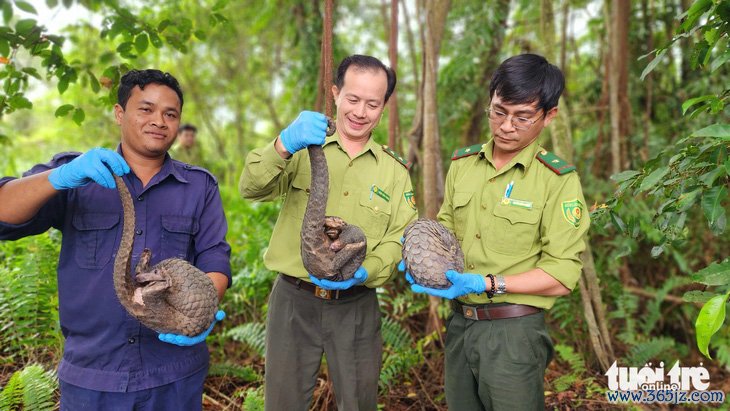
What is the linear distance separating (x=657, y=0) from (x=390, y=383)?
579 centimetres

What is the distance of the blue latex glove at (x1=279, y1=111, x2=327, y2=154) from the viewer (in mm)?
2262

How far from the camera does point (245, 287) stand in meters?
4.70

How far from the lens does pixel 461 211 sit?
107 inches

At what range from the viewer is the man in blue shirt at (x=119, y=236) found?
2123 mm

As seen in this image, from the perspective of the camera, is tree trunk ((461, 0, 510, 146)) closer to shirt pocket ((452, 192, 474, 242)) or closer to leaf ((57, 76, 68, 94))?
shirt pocket ((452, 192, 474, 242))

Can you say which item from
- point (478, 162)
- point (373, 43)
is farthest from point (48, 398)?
point (373, 43)

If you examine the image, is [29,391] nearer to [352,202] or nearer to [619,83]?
[352,202]

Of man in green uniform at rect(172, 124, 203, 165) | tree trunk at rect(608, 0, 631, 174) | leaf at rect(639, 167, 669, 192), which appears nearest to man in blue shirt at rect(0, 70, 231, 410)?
leaf at rect(639, 167, 669, 192)

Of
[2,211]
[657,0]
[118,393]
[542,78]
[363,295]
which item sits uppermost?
[657,0]

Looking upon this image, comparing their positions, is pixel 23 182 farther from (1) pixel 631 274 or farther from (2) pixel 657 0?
(2) pixel 657 0

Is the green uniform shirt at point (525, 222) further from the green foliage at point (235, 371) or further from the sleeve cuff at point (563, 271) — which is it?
the green foliage at point (235, 371)

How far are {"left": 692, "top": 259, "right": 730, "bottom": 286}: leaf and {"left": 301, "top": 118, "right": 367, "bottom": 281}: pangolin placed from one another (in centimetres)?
139

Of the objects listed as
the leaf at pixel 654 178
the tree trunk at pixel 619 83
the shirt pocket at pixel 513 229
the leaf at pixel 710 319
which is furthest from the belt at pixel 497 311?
the tree trunk at pixel 619 83

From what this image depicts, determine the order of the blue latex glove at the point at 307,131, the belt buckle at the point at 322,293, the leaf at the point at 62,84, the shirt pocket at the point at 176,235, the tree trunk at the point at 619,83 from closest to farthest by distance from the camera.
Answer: the blue latex glove at the point at 307,131 → the shirt pocket at the point at 176,235 → the belt buckle at the point at 322,293 → the leaf at the point at 62,84 → the tree trunk at the point at 619,83
